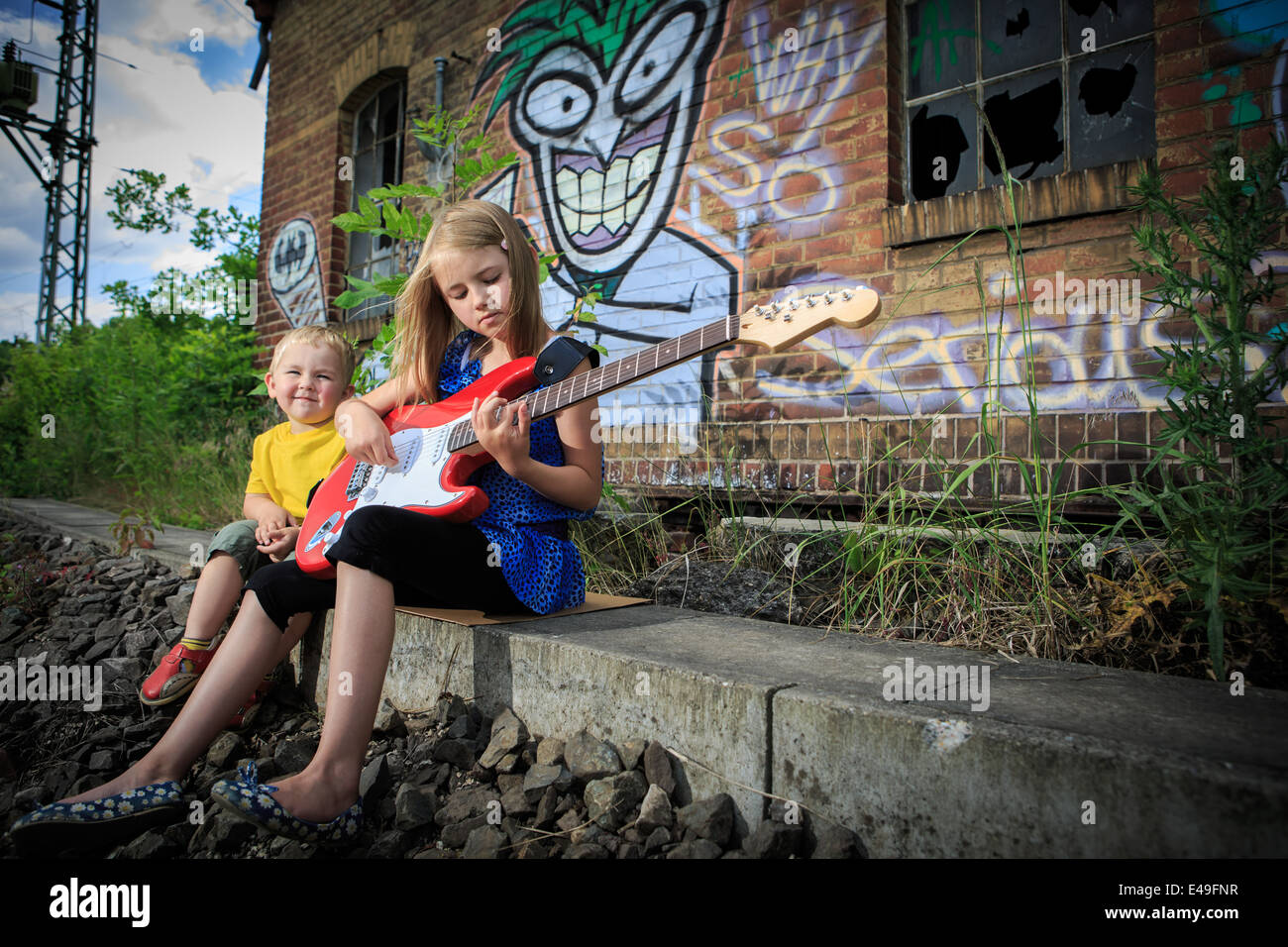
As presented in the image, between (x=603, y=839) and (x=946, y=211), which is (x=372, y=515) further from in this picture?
(x=946, y=211)

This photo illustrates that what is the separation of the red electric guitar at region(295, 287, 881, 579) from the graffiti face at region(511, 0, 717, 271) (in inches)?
89.0

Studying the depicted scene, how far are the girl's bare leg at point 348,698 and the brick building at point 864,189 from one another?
144cm

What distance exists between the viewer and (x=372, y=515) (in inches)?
59.7

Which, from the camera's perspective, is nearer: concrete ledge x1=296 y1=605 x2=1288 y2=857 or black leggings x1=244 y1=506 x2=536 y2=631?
concrete ledge x1=296 y1=605 x2=1288 y2=857

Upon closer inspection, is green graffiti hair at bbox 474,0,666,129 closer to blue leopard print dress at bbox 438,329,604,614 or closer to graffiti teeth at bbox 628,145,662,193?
graffiti teeth at bbox 628,145,662,193

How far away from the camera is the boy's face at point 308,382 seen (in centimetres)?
225

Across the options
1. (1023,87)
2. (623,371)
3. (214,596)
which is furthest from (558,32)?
(214,596)

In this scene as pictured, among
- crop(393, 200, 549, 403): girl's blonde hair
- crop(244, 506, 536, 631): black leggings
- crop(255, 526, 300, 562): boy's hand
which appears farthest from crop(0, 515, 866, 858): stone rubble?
crop(393, 200, 549, 403): girl's blonde hair

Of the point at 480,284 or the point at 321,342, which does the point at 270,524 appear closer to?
the point at 321,342

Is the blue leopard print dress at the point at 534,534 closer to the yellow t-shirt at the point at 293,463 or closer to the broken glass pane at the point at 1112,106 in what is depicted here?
the yellow t-shirt at the point at 293,463

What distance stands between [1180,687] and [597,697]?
3.36ft

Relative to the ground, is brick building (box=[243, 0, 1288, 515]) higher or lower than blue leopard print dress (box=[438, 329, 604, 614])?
higher

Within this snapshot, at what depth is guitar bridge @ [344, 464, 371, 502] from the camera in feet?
6.14

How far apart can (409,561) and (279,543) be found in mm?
718
